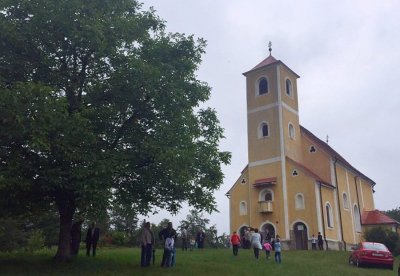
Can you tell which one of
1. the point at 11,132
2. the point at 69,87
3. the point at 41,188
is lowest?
the point at 41,188

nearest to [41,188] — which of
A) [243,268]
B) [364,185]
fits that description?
[243,268]

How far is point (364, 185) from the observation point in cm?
4988

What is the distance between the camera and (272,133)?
135ft

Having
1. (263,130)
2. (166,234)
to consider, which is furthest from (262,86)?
(166,234)

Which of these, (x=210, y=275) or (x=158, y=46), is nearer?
(x=210, y=275)

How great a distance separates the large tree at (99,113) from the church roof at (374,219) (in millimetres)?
31161

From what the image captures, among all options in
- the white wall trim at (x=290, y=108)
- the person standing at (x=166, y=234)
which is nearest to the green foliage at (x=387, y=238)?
the white wall trim at (x=290, y=108)

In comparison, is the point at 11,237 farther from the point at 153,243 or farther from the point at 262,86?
the point at 262,86

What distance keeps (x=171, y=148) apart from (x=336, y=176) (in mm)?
29192

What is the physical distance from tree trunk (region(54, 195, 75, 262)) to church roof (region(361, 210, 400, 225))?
35.2 m

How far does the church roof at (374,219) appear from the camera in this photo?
1759 inches

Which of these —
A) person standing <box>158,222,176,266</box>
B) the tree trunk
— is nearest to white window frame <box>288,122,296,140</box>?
person standing <box>158,222,176,266</box>

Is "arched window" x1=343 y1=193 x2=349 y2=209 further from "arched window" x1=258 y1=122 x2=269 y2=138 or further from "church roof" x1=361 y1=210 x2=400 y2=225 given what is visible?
"arched window" x1=258 y1=122 x2=269 y2=138

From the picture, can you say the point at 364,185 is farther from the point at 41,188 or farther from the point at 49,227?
the point at 41,188
